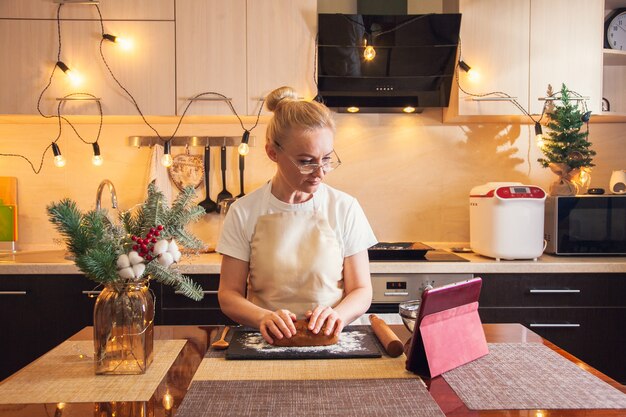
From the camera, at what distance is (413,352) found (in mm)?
1113

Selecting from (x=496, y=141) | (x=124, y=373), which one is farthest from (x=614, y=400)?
(x=496, y=141)

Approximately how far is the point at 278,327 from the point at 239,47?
185cm

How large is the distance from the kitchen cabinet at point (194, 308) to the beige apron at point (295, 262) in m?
0.94

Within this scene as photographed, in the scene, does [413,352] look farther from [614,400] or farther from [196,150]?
[196,150]

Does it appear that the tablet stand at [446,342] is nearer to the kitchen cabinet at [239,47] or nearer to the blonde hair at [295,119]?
the blonde hair at [295,119]

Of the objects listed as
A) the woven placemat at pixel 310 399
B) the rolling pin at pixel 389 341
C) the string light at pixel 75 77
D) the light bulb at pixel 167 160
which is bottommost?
the woven placemat at pixel 310 399

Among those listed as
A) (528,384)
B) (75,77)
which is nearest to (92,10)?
(75,77)

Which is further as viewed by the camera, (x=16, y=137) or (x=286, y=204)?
(x=16, y=137)

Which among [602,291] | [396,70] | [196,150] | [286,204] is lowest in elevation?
[602,291]

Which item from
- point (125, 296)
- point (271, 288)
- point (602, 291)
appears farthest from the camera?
point (602, 291)

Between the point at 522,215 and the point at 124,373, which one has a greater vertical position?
the point at 522,215

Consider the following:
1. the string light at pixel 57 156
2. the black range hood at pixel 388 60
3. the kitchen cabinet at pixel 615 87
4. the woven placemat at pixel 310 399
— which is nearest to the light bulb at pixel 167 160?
the string light at pixel 57 156

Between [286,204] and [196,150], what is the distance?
1.57 m

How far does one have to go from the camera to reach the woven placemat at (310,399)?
0.91m
